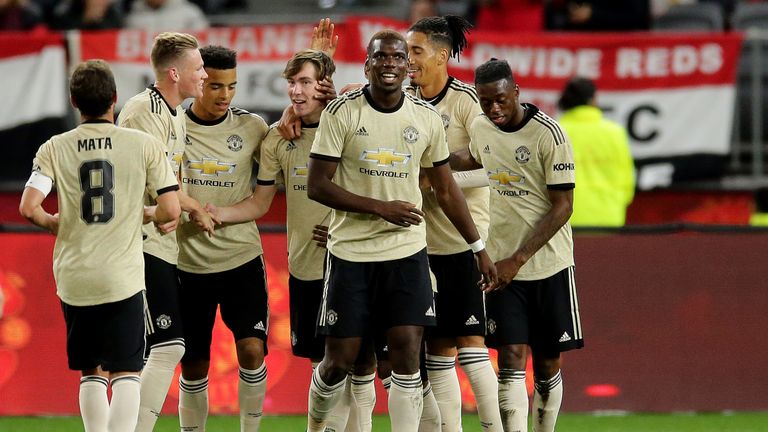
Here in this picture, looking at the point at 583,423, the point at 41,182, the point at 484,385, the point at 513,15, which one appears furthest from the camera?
the point at 513,15

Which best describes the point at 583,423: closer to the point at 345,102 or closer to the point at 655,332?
the point at 655,332

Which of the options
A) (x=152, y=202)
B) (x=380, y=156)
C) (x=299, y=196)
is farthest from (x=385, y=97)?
(x=152, y=202)

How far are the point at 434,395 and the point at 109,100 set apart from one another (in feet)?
8.40

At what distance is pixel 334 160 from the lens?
6.92 meters

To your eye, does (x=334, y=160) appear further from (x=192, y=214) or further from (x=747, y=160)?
(x=747, y=160)

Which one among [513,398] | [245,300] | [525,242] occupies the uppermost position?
[525,242]

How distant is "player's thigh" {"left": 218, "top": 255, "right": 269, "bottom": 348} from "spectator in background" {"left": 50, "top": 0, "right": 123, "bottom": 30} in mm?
6067

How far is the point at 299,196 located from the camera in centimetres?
777

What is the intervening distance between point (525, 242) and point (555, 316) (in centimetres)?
45

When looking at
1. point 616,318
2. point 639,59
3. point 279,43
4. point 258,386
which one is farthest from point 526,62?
point 258,386

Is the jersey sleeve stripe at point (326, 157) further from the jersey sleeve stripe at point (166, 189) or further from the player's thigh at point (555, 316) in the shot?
the player's thigh at point (555, 316)

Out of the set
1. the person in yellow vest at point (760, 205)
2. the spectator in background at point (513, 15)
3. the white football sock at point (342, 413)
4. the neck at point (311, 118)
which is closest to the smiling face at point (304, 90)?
the neck at point (311, 118)

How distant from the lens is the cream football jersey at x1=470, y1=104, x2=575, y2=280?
288 inches

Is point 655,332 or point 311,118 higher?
point 311,118
